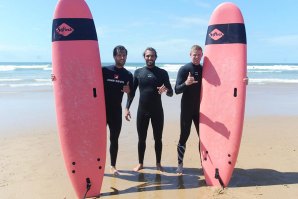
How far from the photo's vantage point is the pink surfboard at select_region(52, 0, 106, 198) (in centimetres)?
382

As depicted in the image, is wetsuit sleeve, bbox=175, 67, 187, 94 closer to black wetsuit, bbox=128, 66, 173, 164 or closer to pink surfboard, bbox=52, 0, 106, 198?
black wetsuit, bbox=128, 66, 173, 164

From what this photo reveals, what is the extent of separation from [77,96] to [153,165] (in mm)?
1666

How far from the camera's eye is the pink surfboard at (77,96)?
3.82 m

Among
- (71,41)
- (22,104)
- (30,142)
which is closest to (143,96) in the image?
(71,41)

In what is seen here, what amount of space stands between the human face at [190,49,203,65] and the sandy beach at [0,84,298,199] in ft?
4.96

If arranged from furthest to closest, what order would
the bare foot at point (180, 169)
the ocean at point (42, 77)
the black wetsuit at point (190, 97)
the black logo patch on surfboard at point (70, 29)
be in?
the ocean at point (42, 77) → the bare foot at point (180, 169) → the black wetsuit at point (190, 97) → the black logo patch on surfboard at point (70, 29)

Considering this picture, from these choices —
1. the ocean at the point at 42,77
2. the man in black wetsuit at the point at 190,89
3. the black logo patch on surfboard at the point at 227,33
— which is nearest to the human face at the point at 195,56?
the man in black wetsuit at the point at 190,89

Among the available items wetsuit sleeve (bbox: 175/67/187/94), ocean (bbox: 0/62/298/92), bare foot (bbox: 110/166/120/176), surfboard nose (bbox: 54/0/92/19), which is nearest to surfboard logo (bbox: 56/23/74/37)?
surfboard nose (bbox: 54/0/92/19)

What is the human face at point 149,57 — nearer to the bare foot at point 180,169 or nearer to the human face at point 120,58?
the human face at point 120,58

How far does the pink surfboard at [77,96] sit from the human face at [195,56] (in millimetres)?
1210

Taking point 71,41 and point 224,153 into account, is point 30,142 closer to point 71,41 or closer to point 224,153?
point 71,41

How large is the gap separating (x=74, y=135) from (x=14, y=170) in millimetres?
1344

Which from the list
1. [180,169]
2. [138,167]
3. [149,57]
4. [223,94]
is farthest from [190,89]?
[138,167]

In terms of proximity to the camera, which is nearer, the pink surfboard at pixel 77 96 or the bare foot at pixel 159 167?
the pink surfboard at pixel 77 96
